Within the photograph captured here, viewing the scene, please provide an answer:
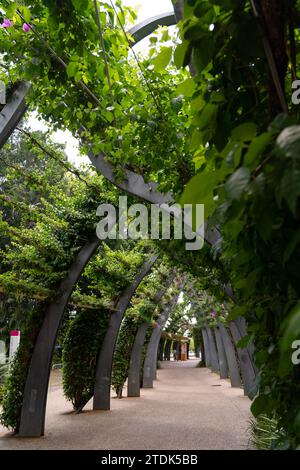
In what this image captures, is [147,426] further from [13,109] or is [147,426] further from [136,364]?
[13,109]

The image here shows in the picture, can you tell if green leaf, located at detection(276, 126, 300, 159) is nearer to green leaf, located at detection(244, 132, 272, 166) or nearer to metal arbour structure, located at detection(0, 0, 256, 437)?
green leaf, located at detection(244, 132, 272, 166)

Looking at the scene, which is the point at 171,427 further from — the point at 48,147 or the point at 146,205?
the point at 48,147

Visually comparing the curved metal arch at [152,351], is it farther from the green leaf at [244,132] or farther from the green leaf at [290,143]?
the green leaf at [290,143]

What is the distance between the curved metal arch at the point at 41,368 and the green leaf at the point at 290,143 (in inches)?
279

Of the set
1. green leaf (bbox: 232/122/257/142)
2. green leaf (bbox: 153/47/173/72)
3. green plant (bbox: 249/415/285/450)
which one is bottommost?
green plant (bbox: 249/415/285/450)

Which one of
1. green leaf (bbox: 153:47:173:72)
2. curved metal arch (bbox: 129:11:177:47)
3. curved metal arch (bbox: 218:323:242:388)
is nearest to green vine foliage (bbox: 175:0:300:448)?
green leaf (bbox: 153:47:173:72)

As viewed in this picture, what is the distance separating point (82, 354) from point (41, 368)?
2716 millimetres

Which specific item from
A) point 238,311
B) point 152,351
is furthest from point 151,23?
point 152,351

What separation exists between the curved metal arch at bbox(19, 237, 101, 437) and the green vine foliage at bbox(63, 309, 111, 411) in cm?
252

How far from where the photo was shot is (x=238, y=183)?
→ 2.20 ft

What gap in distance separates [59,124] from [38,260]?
10.9 feet

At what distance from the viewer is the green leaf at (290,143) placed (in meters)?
0.62

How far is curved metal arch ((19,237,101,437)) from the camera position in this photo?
6914 millimetres

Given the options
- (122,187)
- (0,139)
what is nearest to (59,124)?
(0,139)
